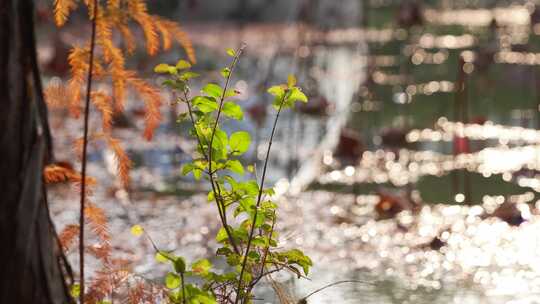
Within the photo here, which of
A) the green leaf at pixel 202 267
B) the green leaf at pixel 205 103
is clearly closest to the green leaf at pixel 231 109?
the green leaf at pixel 205 103

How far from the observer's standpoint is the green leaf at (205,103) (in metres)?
1.90

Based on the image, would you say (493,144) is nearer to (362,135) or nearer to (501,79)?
(362,135)

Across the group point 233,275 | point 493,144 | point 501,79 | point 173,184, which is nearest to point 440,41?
point 501,79

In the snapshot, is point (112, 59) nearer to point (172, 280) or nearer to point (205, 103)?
point (205, 103)

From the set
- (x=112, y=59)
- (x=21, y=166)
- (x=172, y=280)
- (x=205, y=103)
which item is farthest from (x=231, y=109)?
(x=21, y=166)

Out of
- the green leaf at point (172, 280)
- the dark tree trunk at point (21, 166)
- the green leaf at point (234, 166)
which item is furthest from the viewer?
the green leaf at point (234, 166)

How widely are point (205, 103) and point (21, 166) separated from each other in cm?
46

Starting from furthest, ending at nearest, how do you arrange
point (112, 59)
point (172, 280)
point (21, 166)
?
point (112, 59) → point (172, 280) → point (21, 166)

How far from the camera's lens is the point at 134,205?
4.14 meters

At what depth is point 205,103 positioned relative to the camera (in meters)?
1.90

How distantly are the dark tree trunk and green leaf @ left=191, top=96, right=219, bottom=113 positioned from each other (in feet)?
1.29

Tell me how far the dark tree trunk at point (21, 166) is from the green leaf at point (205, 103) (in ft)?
1.29

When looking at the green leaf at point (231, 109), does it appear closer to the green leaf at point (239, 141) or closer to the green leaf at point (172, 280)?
the green leaf at point (239, 141)

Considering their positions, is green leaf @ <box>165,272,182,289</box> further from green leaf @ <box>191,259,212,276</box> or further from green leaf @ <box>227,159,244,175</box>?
green leaf @ <box>227,159,244,175</box>
